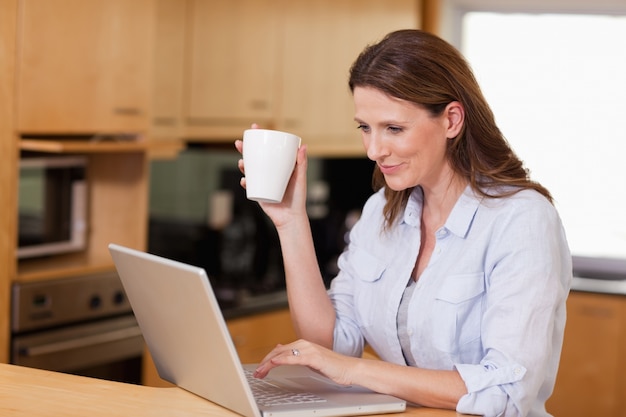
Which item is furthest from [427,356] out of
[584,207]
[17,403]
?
[584,207]

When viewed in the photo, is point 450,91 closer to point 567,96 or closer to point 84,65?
point 84,65

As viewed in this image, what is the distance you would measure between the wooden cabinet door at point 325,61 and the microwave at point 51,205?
1.03m

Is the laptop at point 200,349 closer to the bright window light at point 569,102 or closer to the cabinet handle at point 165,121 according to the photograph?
the cabinet handle at point 165,121

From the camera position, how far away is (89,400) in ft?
4.96

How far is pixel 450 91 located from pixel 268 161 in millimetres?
389

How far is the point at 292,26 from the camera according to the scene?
388cm

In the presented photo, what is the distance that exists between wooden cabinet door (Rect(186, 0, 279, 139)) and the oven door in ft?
2.73

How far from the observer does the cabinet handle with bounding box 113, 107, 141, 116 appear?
3.03 metres

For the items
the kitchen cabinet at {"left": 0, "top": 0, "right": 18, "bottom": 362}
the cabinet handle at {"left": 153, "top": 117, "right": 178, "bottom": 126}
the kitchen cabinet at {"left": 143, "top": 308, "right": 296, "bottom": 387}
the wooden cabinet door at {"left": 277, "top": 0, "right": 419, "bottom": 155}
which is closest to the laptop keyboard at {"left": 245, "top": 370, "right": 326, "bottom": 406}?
the kitchen cabinet at {"left": 0, "top": 0, "right": 18, "bottom": 362}

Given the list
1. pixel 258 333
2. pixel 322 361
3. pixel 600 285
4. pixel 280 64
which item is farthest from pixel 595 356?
pixel 322 361

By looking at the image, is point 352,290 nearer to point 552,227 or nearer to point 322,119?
point 552,227

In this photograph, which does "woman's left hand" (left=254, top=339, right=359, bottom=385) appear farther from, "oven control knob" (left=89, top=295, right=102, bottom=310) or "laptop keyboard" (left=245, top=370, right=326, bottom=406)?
"oven control knob" (left=89, top=295, right=102, bottom=310)

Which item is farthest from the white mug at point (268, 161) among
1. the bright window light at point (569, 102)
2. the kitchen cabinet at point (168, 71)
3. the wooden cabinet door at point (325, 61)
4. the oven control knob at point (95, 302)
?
the bright window light at point (569, 102)

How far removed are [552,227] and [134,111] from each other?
5.82 ft
